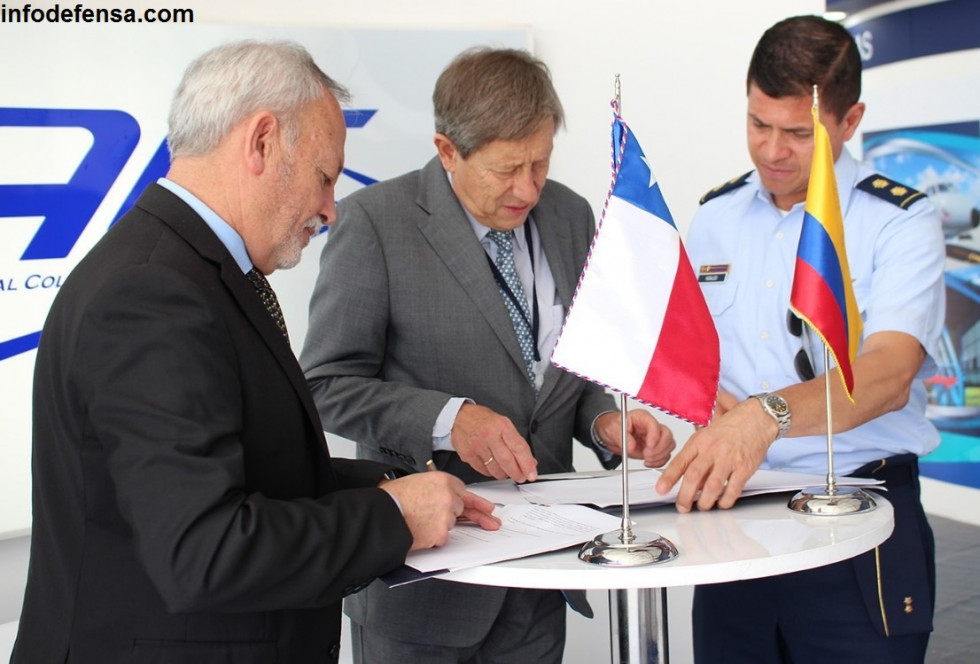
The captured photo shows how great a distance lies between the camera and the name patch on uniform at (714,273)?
8.71 ft

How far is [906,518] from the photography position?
232 centimetres

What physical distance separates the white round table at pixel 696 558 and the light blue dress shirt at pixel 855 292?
41 centimetres

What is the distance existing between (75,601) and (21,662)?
0.18m

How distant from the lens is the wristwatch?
202 centimetres

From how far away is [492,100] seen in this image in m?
2.43

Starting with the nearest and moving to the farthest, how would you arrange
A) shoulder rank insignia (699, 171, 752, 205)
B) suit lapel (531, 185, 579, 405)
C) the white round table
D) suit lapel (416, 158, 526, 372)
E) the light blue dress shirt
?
the white round table < the light blue dress shirt < suit lapel (416, 158, 526, 372) < suit lapel (531, 185, 579, 405) < shoulder rank insignia (699, 171, 752, 205)

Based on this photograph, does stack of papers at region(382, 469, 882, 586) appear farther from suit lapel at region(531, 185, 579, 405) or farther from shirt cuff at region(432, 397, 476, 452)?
suit lapel at region(531, 185, 579, 405)

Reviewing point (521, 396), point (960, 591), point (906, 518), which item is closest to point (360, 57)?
point (521, 396)

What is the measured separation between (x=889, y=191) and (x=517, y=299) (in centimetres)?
87

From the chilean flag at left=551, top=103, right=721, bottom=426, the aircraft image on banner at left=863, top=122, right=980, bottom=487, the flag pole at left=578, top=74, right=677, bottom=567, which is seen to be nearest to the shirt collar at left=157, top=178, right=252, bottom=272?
the chilean flag at left=551, top=103, right=721, bottom=426

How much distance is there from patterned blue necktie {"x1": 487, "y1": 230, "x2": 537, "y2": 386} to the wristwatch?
2.08 feet

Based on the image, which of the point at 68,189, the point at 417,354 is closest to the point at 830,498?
the point at 417,354

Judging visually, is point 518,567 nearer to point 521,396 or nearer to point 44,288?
point 521,396

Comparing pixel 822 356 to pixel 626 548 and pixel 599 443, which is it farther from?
pixel 626 548
